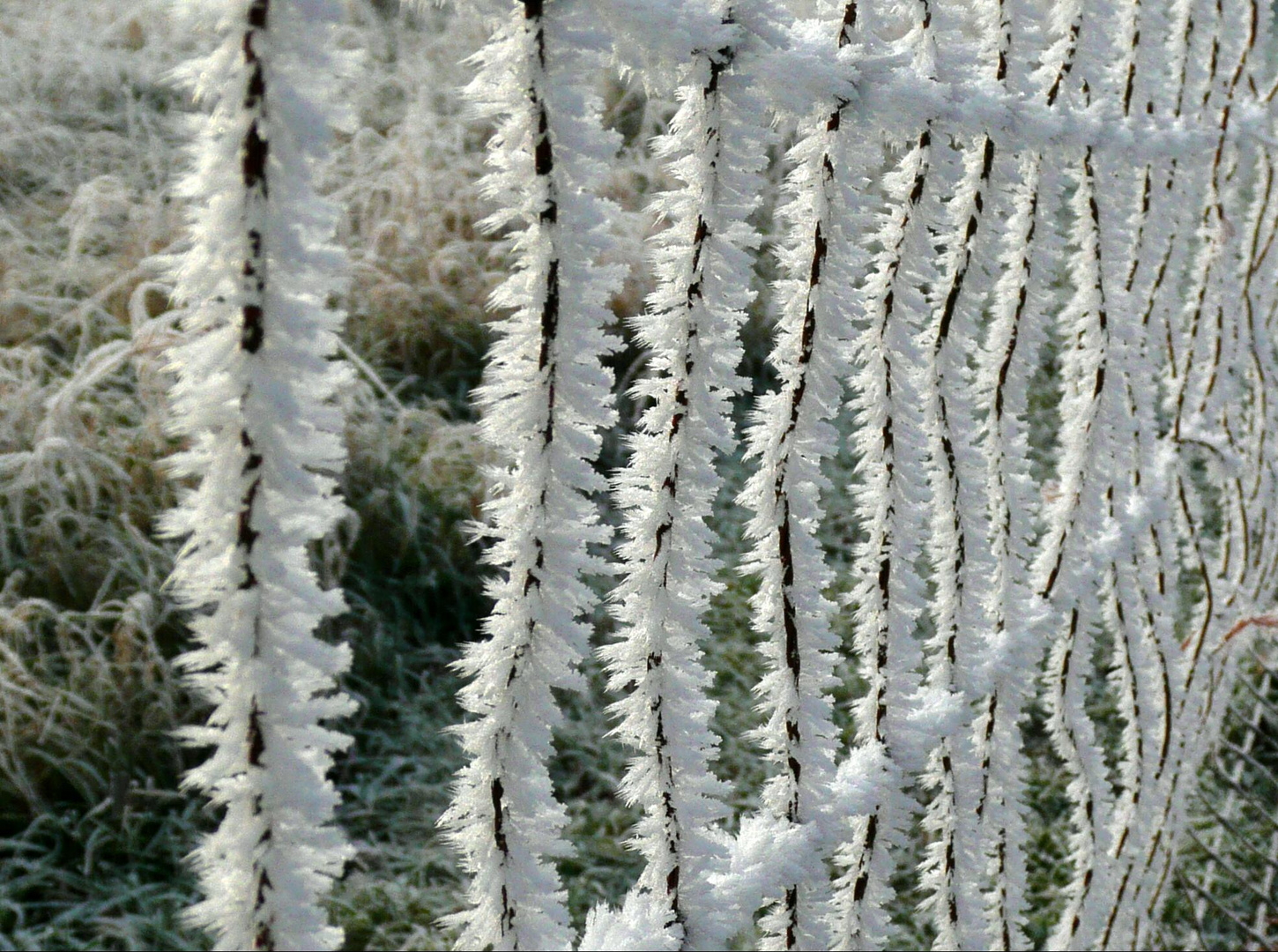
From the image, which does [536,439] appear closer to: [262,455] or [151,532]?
[262,455]

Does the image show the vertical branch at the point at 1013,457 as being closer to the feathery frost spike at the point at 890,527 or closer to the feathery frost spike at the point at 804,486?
the feathery frost spike at the point at 890,527

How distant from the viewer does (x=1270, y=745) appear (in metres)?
3.35

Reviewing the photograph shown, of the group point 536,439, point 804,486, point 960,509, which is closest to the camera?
point 536,439

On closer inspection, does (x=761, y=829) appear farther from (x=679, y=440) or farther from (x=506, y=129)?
(x=506, y=129)

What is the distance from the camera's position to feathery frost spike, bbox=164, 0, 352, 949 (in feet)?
1.76

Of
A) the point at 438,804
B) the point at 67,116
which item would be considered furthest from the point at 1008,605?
the point at 67,116

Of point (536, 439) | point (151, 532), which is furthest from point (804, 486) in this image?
point (151, 532)

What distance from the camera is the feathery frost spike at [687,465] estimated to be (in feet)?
2.67

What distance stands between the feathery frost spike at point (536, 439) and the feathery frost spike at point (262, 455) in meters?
0.13

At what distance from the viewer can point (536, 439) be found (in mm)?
725

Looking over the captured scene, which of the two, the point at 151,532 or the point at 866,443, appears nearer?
the point at 866,443

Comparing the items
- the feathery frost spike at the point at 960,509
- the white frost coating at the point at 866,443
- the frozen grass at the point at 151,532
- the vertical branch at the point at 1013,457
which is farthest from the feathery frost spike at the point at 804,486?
the frozen grass at the point at 151,532

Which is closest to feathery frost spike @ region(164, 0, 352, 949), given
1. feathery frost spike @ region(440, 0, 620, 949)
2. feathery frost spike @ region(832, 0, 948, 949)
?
feathery frost spike @ region(440, 0, 620, 949)

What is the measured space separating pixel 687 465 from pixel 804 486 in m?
0.16
